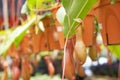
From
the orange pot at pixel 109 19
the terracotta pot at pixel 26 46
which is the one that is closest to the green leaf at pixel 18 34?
the terracotta pot at pixel 26 46

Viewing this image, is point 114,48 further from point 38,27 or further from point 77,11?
point 77,11

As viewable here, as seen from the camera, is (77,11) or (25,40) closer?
(77,11)

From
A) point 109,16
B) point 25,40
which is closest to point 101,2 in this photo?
point 109,16

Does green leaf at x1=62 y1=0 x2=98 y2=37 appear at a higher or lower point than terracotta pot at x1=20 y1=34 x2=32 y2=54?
higher

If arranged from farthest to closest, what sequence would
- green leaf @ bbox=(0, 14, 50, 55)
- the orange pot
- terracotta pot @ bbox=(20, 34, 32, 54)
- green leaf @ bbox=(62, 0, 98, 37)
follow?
terracotta pot @ bbox=(20, 34, 32, 54), green leaf @ bbox=(0, 14, 50, 55), the orange pot, green leaf @ bbox=(62, 0, 98, 37)

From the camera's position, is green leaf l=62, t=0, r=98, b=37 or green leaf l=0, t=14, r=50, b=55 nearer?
green leaf l=62, t=0, r=98, b=37

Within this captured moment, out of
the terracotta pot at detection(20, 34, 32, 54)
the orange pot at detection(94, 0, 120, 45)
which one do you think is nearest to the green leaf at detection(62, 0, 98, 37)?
the orange pot at detection(94, 0, 120, 45)

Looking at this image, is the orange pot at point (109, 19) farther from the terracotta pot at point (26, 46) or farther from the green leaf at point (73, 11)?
the terracotta pot at point (26, 46)

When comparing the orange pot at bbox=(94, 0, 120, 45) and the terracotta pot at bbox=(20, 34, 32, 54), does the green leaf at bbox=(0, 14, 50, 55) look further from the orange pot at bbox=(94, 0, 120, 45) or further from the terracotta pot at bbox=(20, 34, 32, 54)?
the orange pot at bbox=(94, 0, 120, 45)
